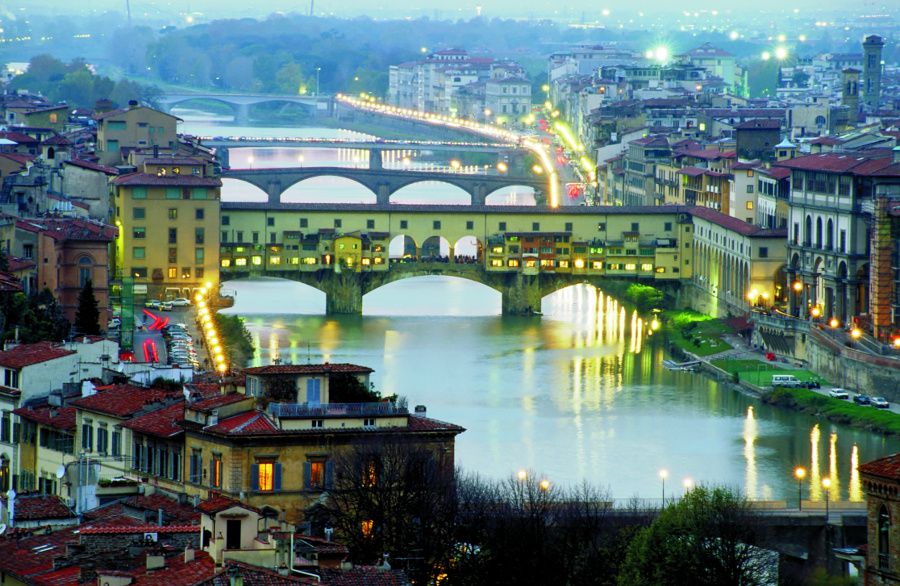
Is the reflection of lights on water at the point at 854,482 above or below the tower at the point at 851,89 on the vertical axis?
below

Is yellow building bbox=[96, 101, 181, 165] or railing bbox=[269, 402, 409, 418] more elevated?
yellow building bbox=[96, 101, 181, 165]

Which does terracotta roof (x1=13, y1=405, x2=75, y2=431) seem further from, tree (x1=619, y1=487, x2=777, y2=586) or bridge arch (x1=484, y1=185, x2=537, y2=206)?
bridge arch (x1=484, y1=185, x2=537, y2=206)

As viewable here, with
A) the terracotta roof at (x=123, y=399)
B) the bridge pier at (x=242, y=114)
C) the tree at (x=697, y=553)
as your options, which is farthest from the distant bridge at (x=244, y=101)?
the tree at (x=697, y=553)

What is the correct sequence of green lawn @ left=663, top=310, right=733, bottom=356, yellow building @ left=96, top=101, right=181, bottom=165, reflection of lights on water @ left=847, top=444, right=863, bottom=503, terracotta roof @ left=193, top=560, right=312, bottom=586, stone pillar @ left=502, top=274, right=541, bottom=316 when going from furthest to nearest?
yellow building @ left=96, top=101, right=181, bottom=165, stone pillar @ left=502, top=274, right=541, bottom=316, green lawn @ left=663, top=310, right=733, bottom=356, reflection of lights on water @ left=847, top=444, right=863, bottom=503, terracotta roof @ left=193, top=560, right=312, bottom=586

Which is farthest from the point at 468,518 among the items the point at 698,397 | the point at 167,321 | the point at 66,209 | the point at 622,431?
the point at 66,209

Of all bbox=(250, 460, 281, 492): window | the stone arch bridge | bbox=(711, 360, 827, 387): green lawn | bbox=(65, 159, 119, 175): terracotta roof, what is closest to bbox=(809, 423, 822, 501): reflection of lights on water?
bbox=(711, 360, 827, 387): green lawn

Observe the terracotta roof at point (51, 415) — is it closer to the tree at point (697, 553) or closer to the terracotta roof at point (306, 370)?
the terracotta roof at point (306, 370)

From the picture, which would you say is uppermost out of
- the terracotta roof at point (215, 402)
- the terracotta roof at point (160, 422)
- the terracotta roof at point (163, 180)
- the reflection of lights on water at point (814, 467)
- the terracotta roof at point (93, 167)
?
the terracotta roof at point (93, 167)

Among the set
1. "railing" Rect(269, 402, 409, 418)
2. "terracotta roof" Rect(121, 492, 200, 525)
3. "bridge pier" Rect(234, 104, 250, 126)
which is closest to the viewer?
"terracotta roof" Rect(121, 492, 200, 525)

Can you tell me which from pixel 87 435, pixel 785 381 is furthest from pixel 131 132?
pixel 87 435
